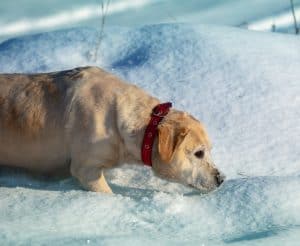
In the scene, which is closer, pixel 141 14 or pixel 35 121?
pixel 35 121

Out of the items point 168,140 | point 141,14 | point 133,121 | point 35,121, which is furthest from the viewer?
point 141,14

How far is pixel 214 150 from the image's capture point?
195 inches

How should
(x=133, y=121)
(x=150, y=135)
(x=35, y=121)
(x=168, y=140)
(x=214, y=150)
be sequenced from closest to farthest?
(x=168, y=140)
(x=150, y=135)
(x=133, y=121)
(x=35, y=121)
(x=214, y=150)

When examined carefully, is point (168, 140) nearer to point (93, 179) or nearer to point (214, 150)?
point (93, 179)

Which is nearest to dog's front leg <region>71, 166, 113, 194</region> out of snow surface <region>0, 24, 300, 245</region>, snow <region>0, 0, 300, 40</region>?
snow surface <region>0, 24, 300, 245</region>

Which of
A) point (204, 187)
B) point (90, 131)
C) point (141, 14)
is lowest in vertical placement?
point (204, 187)

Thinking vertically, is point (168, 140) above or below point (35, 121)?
below

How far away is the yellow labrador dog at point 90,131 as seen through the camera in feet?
14.1

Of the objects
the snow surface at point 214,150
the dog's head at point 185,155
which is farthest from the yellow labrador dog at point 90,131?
the snow surface at point 214,150

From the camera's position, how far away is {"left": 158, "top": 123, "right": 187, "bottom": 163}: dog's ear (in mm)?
4160

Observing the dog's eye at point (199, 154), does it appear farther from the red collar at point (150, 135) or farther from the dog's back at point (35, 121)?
the dog's back at point (35, 121)

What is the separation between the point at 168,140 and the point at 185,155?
210 mm

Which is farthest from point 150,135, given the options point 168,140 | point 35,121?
point 35,121

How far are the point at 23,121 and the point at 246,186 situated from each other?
4.84 feet
